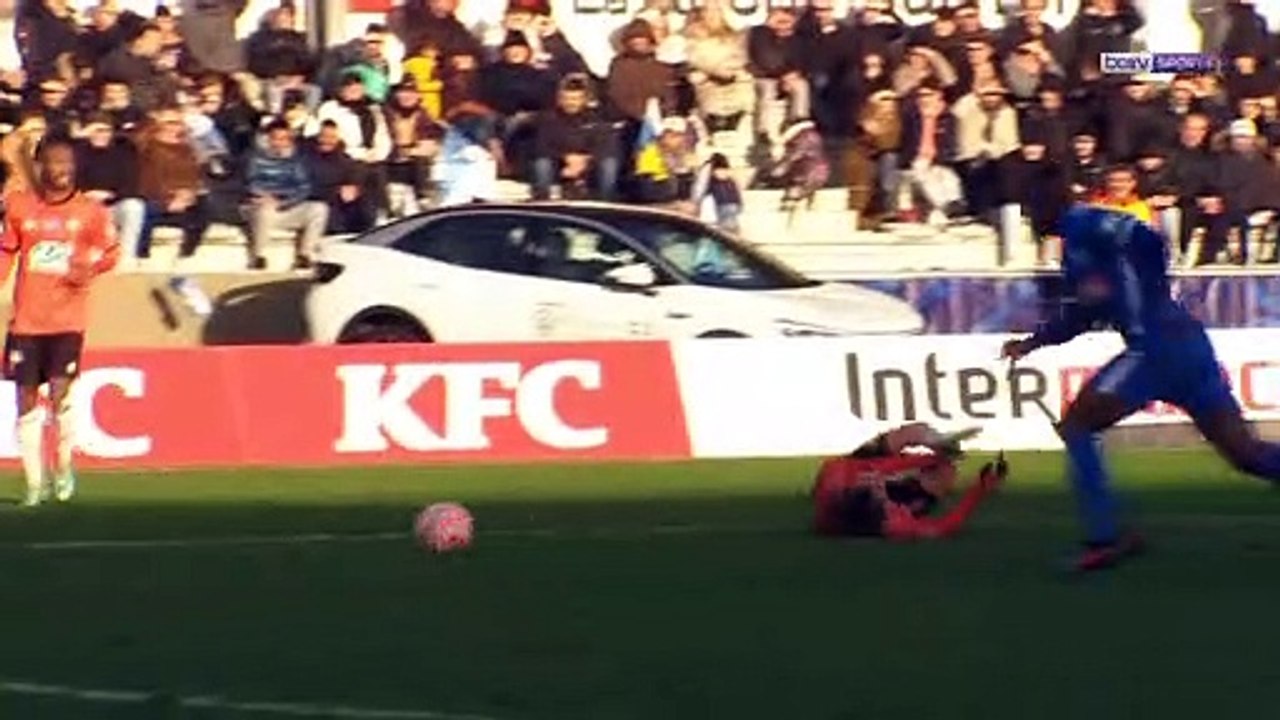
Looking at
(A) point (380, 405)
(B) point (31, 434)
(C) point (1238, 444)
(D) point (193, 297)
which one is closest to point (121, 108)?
(D) point (193, 297)

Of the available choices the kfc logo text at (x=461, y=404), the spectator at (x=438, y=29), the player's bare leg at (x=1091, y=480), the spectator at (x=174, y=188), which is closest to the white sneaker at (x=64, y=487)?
the kfc logo text at (x=461, y=404)

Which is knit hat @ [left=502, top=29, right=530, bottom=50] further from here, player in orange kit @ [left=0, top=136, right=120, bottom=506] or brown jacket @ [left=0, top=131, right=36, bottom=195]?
player in orange kit @ [left=0, top=136, right=120, bottom=506]

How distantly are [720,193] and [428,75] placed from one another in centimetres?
282

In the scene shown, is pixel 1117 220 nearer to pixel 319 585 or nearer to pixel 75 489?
pixel 319 585

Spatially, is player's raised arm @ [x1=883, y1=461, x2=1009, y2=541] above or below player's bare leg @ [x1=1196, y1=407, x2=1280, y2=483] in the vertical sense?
below

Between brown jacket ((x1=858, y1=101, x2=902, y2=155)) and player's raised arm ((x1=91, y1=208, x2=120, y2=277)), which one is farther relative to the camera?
brown jacket ((x1=858, y1=101, x2=902, y2=155))

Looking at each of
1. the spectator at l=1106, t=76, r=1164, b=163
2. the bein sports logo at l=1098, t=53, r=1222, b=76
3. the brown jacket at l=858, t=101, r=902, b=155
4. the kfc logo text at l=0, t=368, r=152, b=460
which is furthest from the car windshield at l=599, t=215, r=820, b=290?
the kfc logo text at l=0, t=368, r=152, b=460

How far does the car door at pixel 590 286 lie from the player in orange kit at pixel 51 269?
792 centimetres

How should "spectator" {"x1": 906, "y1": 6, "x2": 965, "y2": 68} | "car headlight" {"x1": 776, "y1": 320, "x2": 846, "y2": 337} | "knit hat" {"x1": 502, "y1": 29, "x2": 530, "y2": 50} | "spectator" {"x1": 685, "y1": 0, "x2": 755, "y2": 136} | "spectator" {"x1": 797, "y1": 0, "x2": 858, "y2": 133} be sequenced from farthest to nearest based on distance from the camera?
"spectator" {"x1": 685, "y1": 0, "x2": 755, "y2": 136}
"spectator" {"x1": 906, "y1": 6, "x2": 965, "y2": 68}
"spectator" {"x1": 797, "y1": 0, "x2": 858, "y2": 133}
"knit hat" {"x1": 502, "y1": 29, "x2": 530, "y2": 50}
"car headlight" {"x1": 776, "y1": 320, "x2": 846, "y2": 337}

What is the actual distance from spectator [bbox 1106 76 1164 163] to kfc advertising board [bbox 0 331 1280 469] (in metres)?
4.29

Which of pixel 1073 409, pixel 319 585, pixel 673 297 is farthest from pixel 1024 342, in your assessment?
pixel 673 297

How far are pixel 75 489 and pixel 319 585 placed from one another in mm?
7011

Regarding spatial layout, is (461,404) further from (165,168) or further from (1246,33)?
(1246,33)

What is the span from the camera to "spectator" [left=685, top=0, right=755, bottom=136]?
31000 mm
